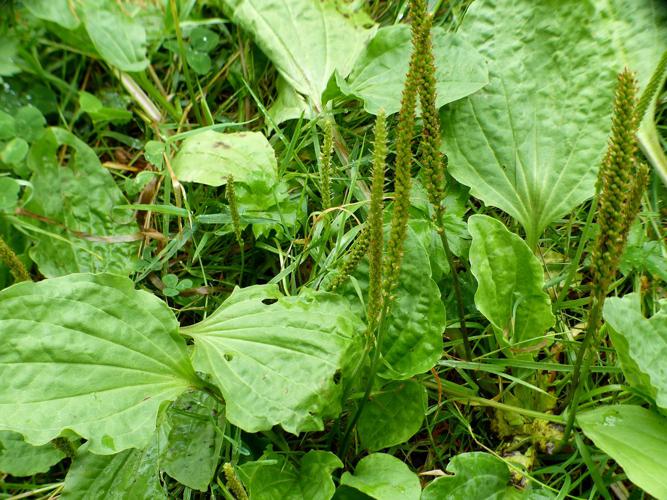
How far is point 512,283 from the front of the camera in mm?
2041

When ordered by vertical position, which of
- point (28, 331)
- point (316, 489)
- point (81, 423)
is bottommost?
point (316, 489)

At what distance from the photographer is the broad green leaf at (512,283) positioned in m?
2.01

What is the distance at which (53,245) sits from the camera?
8.05ft

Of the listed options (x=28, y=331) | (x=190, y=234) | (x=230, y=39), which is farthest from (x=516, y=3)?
(x=28, y=331)

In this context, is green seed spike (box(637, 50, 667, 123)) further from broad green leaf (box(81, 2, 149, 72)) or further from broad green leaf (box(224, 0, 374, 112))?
broad green leaf (box(81, 2, 149, 72))

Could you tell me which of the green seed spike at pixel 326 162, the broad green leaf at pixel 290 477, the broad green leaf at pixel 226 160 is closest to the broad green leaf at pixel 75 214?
the broad green leaf at pixel 226 160

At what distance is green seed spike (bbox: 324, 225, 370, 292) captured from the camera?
186cm

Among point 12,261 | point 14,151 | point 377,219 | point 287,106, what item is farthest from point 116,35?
point 377,219

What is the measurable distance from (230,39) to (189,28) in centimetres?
18

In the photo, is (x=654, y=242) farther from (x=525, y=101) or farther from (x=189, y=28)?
(x=189, y=28)

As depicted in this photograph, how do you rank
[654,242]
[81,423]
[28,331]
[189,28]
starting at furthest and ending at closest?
[189,28]
[654,242]
[28,331]
[81,423]

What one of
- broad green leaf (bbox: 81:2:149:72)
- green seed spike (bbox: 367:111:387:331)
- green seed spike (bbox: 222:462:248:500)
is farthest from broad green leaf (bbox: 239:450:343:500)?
broad green leaf (bbox: 81:2:149:72)

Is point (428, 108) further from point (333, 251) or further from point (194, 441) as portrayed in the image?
point (194, 441)

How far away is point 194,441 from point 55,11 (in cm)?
180
